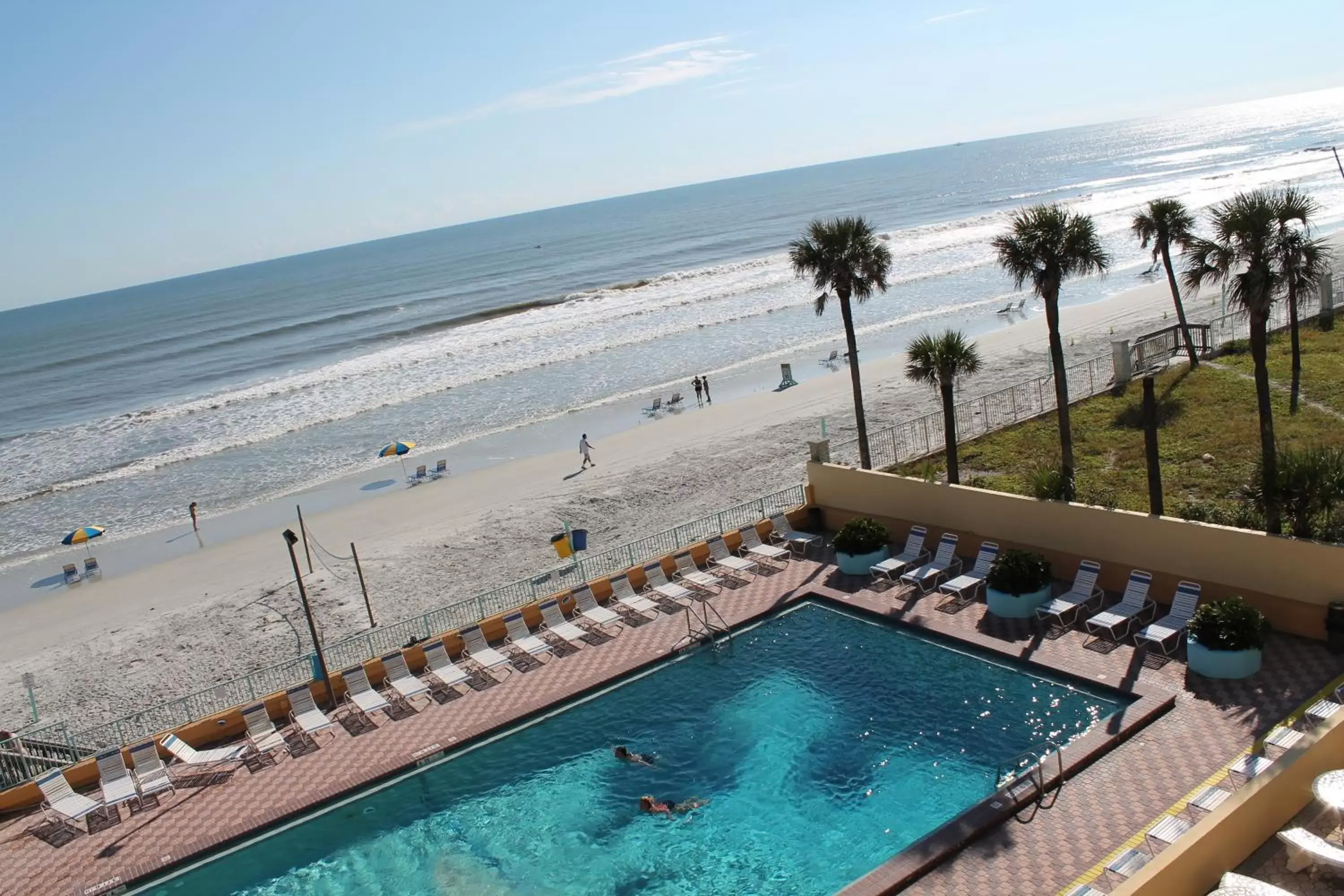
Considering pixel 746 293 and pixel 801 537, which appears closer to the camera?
pixel 801 537

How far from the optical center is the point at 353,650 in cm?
1700

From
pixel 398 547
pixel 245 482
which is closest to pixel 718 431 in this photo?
pixel 398 547

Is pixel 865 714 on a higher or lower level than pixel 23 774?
lower

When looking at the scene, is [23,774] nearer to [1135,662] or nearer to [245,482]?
[1135,662]

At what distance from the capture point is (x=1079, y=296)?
45.4 m

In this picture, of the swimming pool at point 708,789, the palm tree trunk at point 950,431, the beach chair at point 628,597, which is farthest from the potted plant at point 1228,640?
the beach chair at point 628,597

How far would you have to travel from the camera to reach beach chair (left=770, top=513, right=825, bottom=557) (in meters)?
18.5

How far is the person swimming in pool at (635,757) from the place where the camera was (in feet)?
41.7

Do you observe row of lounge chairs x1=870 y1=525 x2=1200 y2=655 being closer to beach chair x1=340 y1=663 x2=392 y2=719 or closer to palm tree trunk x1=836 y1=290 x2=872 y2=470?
palm tree trunk x1=836 y1=290 x2=872 y2=470

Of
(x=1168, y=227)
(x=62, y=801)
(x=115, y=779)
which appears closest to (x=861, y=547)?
(x=115, y=779)

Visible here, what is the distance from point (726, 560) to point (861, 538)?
2610mm

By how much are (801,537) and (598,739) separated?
6499 mm

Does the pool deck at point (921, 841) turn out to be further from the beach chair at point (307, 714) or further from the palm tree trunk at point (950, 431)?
the palm tree trunk at point (950, 431)

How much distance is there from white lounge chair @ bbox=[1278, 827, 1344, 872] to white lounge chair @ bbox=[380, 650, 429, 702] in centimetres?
1114
